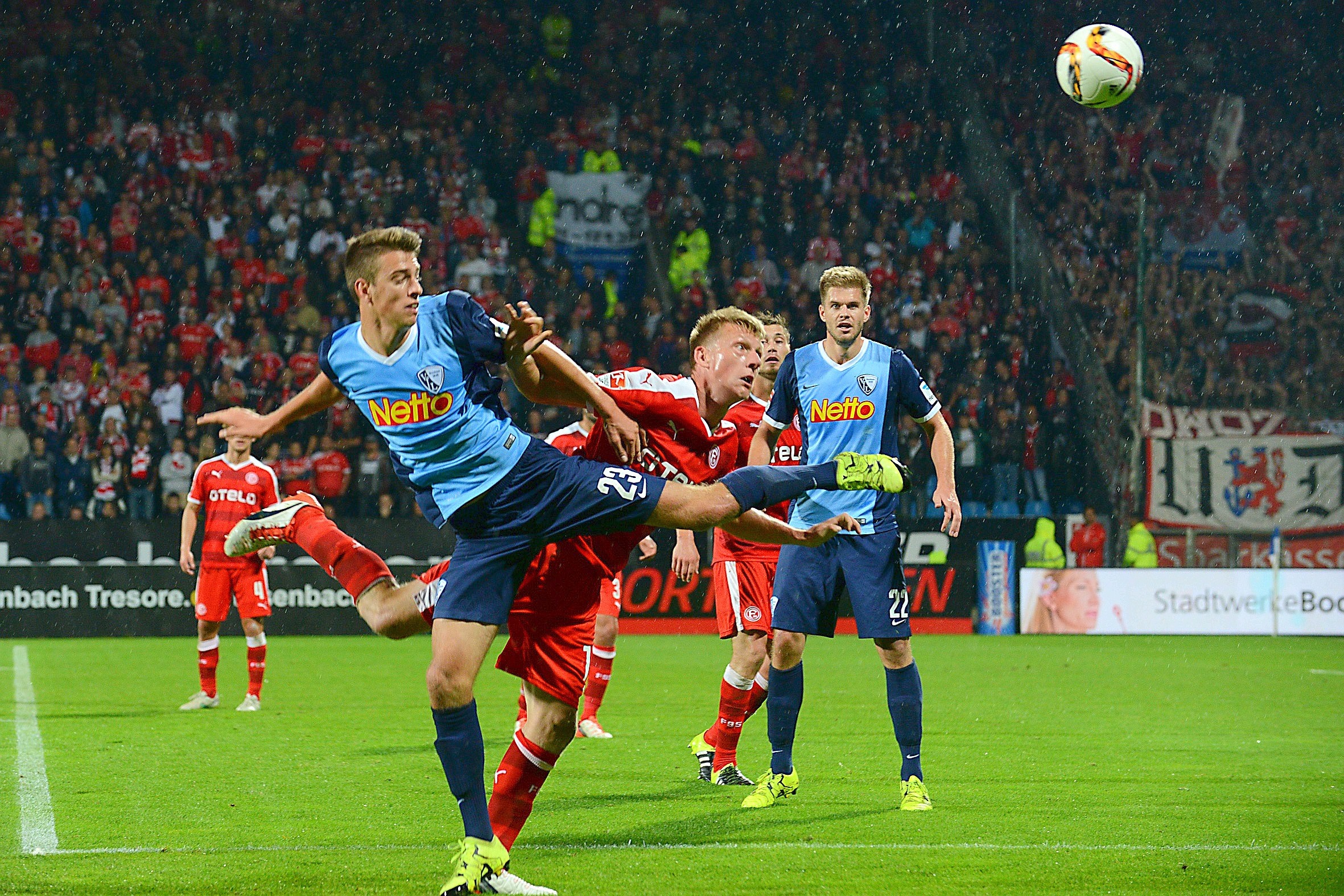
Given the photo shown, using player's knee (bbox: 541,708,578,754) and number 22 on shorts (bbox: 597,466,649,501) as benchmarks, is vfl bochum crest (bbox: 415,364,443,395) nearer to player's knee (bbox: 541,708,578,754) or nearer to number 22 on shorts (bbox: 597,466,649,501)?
number 22 on shorts (bbox: 597,466,649,501)

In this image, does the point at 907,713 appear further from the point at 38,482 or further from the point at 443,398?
the point at 38,482

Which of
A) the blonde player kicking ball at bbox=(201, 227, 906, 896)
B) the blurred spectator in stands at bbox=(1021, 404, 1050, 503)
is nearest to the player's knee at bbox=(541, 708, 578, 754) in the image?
the blonde player kicking ball at bbox=(201, 227, 906, 896)

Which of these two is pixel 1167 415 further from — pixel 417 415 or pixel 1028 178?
pixel 417 415

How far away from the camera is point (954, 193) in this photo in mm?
24844

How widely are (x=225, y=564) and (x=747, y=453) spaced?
5.27m

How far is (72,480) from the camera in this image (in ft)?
62.4

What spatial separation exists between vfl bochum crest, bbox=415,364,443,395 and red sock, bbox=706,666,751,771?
2928mm

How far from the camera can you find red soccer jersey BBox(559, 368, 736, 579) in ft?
17.1

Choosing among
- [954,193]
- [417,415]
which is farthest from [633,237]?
[417,415]

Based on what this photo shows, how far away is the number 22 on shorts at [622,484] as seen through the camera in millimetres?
4797

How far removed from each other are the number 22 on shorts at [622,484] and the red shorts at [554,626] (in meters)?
0.36

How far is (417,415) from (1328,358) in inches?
810

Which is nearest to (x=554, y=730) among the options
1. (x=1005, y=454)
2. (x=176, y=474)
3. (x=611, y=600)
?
(x=611, y=600)

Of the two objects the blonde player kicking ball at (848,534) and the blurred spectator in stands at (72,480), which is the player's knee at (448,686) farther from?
the blurred spectator in stands at (72,480)
